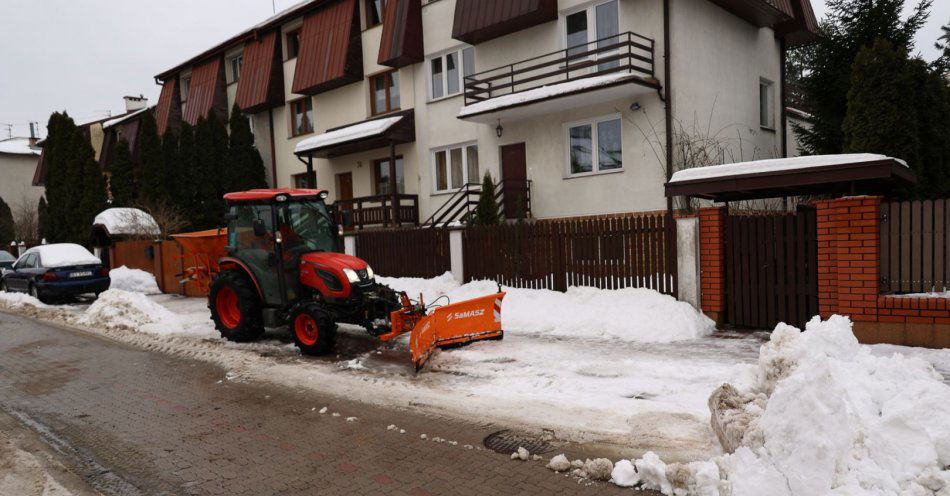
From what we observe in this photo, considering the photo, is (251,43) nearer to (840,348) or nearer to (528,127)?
(528,127)

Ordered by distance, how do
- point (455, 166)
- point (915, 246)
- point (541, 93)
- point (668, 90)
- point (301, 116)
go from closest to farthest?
point (915, 246) → point (668, 90) → point (541, 93) → point (455, 166) → point (301, 116)

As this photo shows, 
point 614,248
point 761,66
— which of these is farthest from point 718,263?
point 761,66

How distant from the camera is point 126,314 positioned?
37.7 ft

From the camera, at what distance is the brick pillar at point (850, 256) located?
7.38 meters

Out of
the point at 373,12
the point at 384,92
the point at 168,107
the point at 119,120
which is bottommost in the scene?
the point at 384,92

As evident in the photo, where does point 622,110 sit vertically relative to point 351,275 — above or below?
above

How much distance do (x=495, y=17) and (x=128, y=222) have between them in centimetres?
1601

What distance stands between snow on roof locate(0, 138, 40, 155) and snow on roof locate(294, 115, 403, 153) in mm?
42308

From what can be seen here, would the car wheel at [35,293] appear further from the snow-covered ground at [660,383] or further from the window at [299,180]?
the window at [299,180]

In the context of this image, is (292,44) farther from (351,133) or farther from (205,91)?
(351,133)

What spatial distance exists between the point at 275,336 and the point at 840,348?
8043mm

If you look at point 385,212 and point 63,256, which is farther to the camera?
point 385,212

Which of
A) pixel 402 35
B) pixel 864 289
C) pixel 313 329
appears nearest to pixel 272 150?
pixel 402 35

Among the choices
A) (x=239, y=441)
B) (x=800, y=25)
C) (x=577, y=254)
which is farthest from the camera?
(x=800, y=25)
